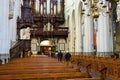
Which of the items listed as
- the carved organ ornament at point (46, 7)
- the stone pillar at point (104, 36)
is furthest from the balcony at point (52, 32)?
the stone pillar at point (104, 36)

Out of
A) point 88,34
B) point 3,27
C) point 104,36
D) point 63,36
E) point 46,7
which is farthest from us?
point 46,7

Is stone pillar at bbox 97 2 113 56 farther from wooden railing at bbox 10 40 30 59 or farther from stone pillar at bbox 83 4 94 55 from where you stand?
wooden railing at bbox 10 40 30 59

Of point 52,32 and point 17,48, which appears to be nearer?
point 17,48

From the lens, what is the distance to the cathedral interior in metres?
10.4

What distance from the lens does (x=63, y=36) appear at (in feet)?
144

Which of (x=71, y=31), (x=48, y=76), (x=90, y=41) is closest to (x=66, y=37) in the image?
(x=71, y=31)

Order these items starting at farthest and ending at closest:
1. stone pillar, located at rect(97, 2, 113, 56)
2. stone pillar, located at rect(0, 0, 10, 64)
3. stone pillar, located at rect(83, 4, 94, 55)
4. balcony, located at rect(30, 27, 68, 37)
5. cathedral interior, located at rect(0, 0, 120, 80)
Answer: balcony, located at rect(30, 27, 68, 37)
stone pillar, located at rect(83, 4, 94, 55)
stone pillar, located at rect(97, 2, 113, 56)
stone pillar, located at rect(0, 0, 10, 64)
cathedral interior, located at rect(0, 0, 120, 80)

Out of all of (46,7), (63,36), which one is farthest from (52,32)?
(46,7)

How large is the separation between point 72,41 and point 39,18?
9249 mm

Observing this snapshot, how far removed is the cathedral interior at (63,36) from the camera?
34.2ft

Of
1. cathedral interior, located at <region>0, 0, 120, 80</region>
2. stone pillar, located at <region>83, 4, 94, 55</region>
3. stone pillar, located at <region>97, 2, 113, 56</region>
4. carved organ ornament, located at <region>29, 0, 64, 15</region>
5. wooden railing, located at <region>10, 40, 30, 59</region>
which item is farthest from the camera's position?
carved organ ornament, located at <region>29, 0, 64, 15</region>

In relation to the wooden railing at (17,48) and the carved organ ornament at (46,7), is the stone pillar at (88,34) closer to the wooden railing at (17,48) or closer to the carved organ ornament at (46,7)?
the wooden railing at (17,48)

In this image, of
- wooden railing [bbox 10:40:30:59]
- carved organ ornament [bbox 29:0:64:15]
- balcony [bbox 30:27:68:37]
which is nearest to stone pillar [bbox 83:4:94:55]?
wooden railing [bbox 10:40:30:59]

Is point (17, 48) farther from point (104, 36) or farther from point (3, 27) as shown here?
point (104, 36)
